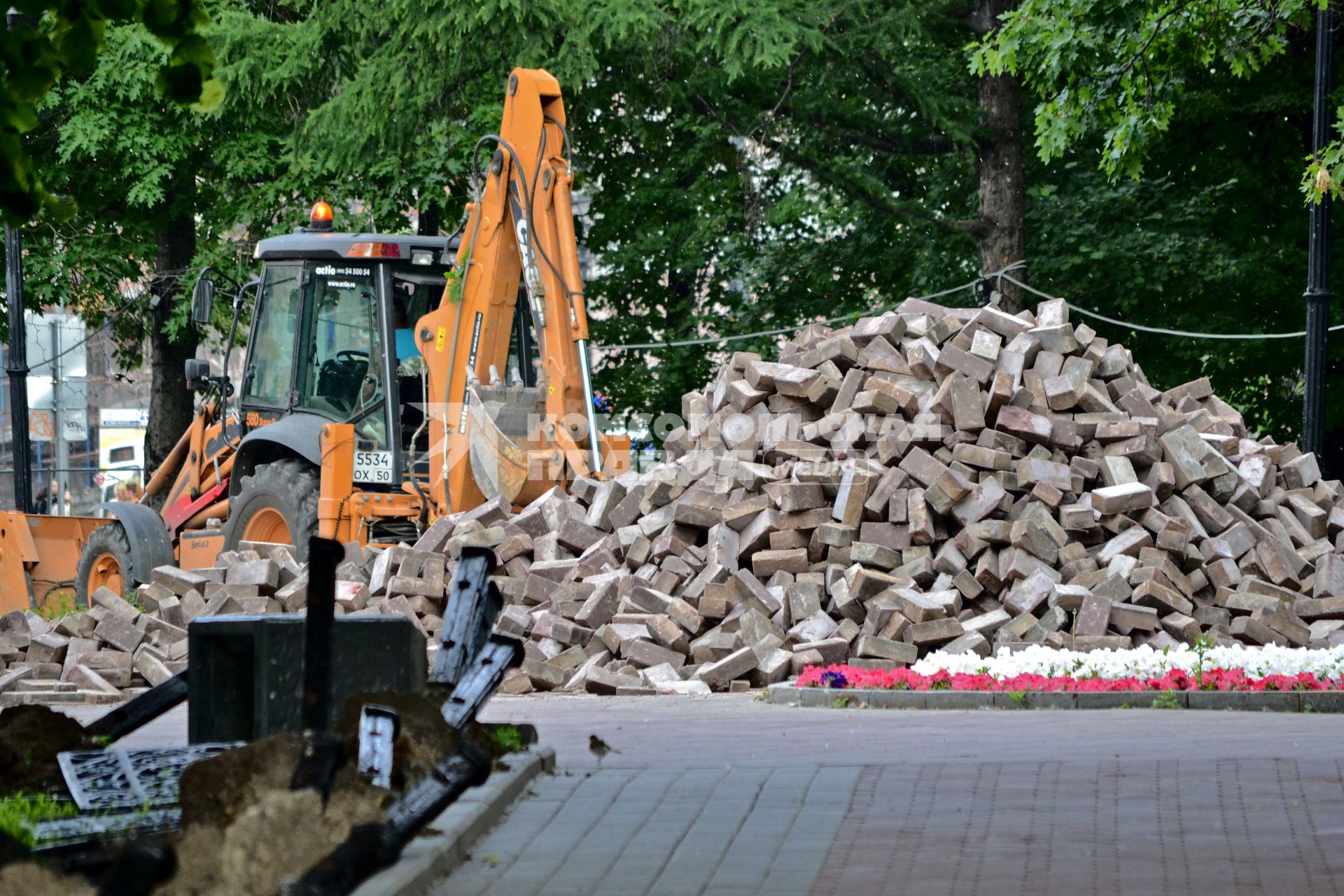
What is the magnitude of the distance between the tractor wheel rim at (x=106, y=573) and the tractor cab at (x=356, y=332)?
2.40m

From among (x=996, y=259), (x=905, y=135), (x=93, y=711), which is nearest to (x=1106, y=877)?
(x=93, y=711)

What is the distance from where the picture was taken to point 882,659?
1193 centimetres

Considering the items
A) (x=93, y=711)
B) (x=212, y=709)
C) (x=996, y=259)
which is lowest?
(x=93, y=711)

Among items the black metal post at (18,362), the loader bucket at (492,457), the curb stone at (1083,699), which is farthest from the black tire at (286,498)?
the curb stone at (1083,699)

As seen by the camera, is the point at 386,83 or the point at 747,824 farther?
the point at 386,83

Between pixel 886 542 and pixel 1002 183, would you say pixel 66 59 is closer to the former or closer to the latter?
pixel 886 542

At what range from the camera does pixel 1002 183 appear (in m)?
22.5

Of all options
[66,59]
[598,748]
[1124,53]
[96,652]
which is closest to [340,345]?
[96,652]

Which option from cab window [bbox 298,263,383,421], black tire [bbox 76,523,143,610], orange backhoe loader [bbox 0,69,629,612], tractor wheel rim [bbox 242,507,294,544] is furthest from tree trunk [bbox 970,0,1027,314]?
black tire [bbox 76,523,143,610]

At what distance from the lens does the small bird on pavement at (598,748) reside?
833cm

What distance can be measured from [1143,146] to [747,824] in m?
10.1

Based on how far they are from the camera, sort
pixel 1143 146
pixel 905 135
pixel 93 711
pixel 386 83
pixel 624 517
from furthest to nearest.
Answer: pixel 905 135 → pixel 386 83 → pixel 1143 146 → pixel 624 517 → pixel 93 711

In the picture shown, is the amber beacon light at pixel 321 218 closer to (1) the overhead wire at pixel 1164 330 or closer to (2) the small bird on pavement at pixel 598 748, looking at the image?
(2) the small bird on pavement at pixel 598 748

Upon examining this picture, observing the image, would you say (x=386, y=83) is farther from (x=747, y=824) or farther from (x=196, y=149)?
(x=747, y=824)
